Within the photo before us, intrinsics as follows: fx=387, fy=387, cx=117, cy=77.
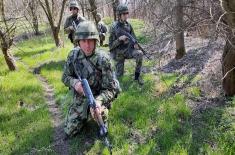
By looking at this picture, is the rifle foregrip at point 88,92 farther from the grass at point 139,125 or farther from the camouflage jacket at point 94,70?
the grass at point 139,125

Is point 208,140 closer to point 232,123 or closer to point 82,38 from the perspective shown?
point 232,123

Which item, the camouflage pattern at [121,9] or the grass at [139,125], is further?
the camouflage pattern at [121,9]

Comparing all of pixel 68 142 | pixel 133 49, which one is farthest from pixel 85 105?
pixel 133 49

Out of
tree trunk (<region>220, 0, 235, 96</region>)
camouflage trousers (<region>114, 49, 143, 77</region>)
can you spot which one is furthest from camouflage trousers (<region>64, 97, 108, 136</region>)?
camouflage trousers (<region>114, 49, 143, 77</region>)

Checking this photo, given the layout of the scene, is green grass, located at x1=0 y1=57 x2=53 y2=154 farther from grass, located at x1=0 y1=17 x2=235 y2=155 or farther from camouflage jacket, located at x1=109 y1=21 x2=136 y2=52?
camouflage jacket, located at x1=109 y1=21 x2=136 y2=52

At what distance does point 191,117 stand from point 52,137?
2.76 m

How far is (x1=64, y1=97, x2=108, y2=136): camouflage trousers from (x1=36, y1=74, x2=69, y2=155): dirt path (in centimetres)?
24

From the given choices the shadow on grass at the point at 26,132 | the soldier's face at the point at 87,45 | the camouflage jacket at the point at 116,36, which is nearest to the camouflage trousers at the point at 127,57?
the camouflage jacket at the point at 116,36

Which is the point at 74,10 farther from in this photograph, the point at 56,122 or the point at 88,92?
the point at 88,92

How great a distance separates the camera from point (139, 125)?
7.33 m

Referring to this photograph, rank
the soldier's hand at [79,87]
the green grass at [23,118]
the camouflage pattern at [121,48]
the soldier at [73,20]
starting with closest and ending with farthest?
the soldier's hand at [79,87] < the green grass at [23,118] < the camouflage pattern at [121,48] < the soldier at [73,20]

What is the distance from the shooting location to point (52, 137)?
7055 millimetres

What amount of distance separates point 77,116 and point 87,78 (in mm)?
704

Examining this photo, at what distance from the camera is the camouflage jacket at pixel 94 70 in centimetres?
666
